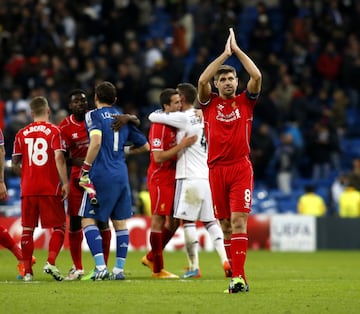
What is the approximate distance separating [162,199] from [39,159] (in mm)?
Answer: 1664

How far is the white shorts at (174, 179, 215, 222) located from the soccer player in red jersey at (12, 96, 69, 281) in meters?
1.51

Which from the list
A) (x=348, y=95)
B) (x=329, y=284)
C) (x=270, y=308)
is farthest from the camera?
(x=348, y=95)

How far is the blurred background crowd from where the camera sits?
84.9 feet

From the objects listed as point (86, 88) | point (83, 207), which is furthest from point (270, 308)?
point (86, 88)

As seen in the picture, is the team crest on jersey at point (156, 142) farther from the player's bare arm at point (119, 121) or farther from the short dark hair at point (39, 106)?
the short dark hair at point (39, 106)

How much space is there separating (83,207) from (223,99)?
2.40 m

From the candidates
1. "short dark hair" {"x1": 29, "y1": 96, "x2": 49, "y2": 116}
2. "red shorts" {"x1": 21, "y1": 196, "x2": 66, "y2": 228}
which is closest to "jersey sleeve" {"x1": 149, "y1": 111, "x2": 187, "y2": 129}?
"short dark hair" {"x1": 29, "y1": 96, "x2": 49, "y2": 116}

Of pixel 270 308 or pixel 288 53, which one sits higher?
pixel 288 53

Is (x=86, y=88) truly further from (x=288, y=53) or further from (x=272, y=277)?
(x=272, y=277)

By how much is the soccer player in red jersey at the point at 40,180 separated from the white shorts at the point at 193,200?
1.51 metres

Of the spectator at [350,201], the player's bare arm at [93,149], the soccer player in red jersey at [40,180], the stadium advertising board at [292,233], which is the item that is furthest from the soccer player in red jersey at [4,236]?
the spectator at [350,201]

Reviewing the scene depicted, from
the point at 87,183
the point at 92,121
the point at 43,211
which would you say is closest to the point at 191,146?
the point at 92,121

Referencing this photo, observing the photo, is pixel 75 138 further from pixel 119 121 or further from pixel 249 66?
pixel 249 66

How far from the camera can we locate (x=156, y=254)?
1391 centimetres
